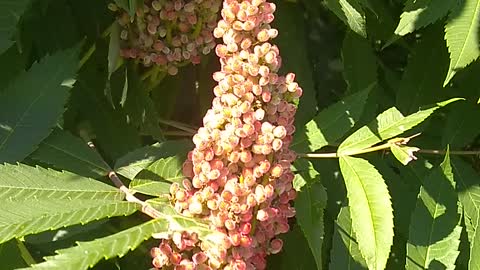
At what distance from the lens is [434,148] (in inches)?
72.2

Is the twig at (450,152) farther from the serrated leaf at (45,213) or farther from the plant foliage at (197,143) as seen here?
the serrated leaf at (45,213)

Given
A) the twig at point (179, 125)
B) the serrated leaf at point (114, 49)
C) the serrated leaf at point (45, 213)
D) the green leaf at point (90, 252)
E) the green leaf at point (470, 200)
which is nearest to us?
the green leaf at point (90, 252)

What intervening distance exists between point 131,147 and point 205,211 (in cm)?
43

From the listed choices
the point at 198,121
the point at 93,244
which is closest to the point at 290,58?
the point at 198,121

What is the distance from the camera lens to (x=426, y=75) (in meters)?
1.82

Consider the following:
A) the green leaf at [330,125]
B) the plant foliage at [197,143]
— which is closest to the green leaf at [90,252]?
the plant foliage at [197,143]

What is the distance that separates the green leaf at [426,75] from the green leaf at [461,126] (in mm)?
42

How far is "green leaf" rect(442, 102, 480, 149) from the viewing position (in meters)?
1.79

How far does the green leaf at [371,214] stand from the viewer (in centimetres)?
134

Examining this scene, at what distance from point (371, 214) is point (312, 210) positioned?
14 cm

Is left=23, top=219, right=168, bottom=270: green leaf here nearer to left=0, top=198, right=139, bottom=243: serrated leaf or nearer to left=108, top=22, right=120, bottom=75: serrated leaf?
left=0, top=198, right=139, bottom=243: serrated leaf

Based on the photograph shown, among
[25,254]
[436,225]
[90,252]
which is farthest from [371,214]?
[25,254]

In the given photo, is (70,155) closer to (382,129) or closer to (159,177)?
(159,177)

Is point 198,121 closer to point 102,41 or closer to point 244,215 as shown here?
point 102,41
